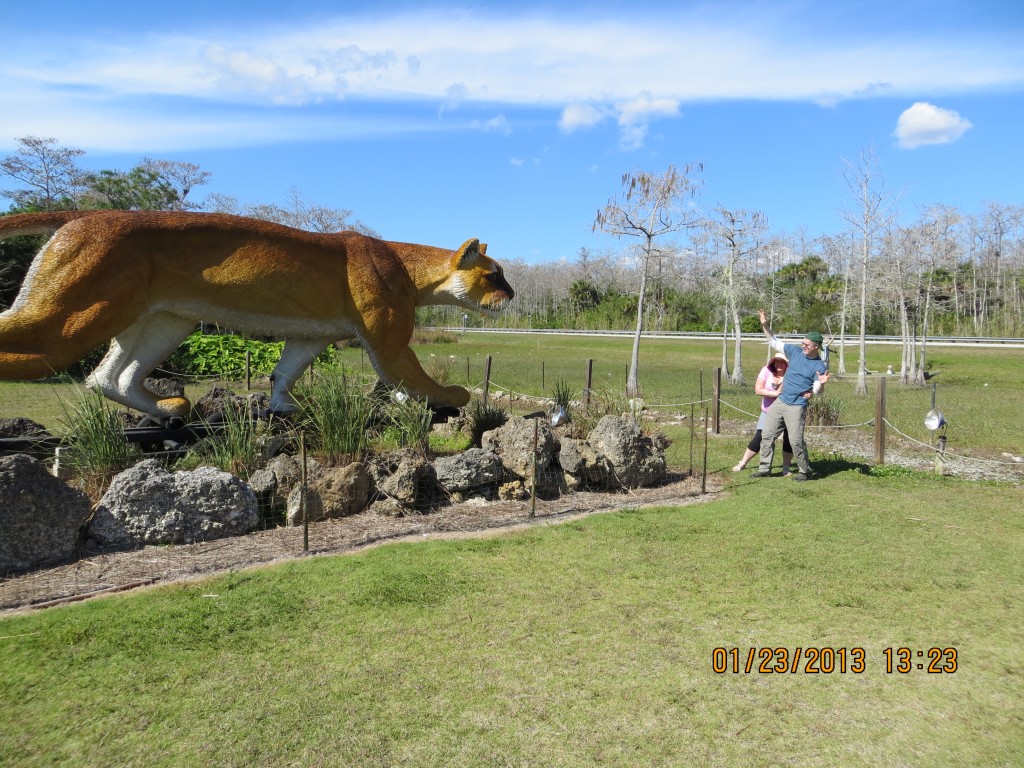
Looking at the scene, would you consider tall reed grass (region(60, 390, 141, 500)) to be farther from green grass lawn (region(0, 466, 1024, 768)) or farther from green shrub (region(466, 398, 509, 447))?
green shrub (region(466, 398, 509, 447))

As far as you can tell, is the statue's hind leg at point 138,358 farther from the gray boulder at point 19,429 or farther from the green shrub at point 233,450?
the gray boulder at point 19,429

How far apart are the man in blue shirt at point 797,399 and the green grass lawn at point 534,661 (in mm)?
2128

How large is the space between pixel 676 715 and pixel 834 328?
35241mm

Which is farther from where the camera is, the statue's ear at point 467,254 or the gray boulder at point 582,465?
the statue's ear at point 467,254

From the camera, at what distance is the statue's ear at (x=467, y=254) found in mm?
7344

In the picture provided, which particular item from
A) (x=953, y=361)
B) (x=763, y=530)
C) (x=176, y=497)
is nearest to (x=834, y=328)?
(x=953, y=361)

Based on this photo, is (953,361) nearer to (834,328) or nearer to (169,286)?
(834,328)

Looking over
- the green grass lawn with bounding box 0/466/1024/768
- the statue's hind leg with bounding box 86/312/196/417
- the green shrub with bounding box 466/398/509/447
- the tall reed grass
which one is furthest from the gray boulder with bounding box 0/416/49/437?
the green shrub with bounding box 466/398/509/447

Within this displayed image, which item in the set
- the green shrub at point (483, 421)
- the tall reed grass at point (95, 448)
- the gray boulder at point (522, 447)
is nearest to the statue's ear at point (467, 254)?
the green shrub at point (483, 421)

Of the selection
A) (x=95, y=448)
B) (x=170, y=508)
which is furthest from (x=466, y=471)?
(x=95, y=448)

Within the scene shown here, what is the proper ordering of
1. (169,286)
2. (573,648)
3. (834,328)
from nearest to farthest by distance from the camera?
1. (573,648)
2. (169,286)
3. (834,328)

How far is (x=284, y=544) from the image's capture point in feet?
15.9

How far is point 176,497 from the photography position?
485cm

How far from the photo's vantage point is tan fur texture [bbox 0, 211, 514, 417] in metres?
5.43
